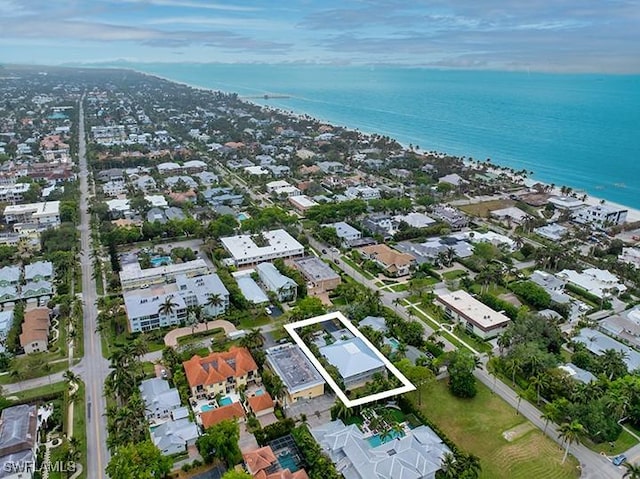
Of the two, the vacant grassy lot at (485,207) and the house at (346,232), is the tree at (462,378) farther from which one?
the vacant grassy lot at (485,207)

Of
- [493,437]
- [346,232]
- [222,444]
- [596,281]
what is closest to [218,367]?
[222,444]

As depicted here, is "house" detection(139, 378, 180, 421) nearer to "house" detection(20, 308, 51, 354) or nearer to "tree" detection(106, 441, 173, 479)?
"tree" detection(106, 441, 173, 479)

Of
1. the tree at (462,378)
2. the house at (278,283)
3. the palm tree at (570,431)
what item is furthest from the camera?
the house at (278,283)

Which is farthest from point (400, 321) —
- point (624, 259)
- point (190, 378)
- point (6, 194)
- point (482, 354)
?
point (6, 194)

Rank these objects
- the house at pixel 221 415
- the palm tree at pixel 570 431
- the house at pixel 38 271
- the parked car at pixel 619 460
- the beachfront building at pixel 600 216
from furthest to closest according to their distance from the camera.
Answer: the beachfront building at pixel 600 216, the house at pixel 38 271, the house at pixel 221 415, the parked car at pixel 619 460, the palm tree at pixel 570 431

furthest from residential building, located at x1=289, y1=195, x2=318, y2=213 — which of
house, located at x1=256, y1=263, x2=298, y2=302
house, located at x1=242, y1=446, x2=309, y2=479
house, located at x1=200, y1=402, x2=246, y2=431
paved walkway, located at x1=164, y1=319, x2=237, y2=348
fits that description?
house, located at x1=242, y1=446, x2=309, y2=479

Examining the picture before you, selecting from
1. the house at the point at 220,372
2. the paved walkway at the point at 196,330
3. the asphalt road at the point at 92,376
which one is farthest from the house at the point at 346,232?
the asphalt road at the point at 92,376

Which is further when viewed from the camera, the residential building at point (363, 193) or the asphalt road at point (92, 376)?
the residential building at point (363, 193)
